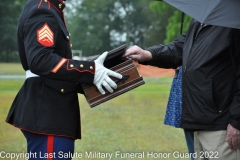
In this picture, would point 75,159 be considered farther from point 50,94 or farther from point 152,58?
point 50,94

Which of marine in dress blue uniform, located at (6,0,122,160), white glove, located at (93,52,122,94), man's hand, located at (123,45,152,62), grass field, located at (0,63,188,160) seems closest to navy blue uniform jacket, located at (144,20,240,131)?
man's hand, located at (123,45,152,62)

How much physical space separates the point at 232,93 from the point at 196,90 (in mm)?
234

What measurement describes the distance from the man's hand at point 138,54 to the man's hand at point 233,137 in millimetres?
849

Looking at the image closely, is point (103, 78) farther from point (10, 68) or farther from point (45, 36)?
point (10, 68)

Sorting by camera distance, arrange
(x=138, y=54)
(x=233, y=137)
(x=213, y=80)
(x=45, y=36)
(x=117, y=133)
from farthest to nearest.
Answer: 1. (x=117, y=133)
2. (x=138, y=54)
3. (x=213, y=80)
4. (x=233, y=137)
5. (x=45, y=36)

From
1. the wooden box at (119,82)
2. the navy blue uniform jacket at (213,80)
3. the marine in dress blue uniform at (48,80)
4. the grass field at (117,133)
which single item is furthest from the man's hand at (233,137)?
the grass field at (117,133)

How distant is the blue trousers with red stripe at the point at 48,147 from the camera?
3150mm

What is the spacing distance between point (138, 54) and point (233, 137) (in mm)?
951

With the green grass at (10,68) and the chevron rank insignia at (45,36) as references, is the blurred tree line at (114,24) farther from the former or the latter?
the chevron rank insignia at (45,36)

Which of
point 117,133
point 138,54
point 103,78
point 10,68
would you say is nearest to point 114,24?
point 10,68

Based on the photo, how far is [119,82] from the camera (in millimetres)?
3148

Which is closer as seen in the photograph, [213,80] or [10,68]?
[213,80]


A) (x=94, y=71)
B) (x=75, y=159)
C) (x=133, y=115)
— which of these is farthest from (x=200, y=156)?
(x=133, y=115)

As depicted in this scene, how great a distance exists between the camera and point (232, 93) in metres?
3.38
